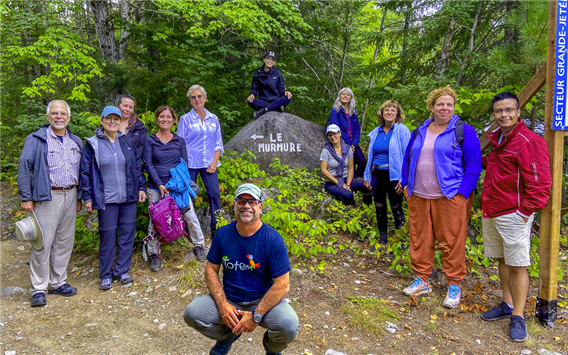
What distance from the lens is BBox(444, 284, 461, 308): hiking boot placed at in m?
4.24

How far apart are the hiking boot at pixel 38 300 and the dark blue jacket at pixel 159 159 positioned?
181cm

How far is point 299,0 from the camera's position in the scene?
11.1 meters

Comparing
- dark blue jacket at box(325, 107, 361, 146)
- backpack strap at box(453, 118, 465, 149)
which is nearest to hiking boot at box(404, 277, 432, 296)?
backpack strap at box(453, 118, 465, 149)

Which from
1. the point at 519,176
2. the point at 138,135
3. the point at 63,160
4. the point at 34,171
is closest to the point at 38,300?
the point at 34,171

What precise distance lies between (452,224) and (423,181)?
585mm

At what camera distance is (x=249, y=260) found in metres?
2.76

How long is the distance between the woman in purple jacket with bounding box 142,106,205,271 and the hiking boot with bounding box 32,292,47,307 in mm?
1292

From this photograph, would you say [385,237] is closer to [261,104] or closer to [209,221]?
[209,221]

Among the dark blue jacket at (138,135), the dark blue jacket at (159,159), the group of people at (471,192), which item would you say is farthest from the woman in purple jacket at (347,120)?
the dark blue jacket at (138,135)

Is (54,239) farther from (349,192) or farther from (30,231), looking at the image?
(349,192)

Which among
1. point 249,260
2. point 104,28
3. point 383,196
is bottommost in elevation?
point 249,260

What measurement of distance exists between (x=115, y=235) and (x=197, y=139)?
1.76 metres

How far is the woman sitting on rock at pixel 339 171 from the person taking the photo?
21.9ft

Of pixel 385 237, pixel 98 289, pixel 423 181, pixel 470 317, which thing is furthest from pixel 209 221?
pixel 470 317
